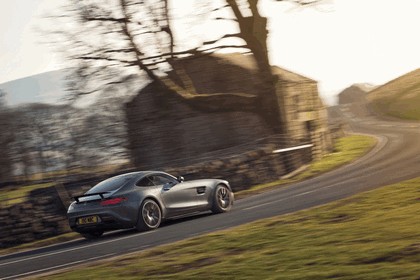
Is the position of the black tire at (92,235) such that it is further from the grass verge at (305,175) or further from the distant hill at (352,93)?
the distant hill at (352,93)

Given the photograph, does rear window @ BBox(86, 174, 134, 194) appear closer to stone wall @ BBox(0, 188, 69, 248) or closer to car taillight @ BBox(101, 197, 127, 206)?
car taillight @ BBox(101, 197, 127, 206)

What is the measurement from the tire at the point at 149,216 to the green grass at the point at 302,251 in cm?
312

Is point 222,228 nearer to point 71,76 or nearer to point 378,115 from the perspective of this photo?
point 71,76

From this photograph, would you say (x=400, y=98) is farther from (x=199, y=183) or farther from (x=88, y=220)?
(x=88, y=220)

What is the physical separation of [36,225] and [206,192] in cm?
620

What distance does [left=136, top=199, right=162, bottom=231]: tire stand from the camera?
679 inches

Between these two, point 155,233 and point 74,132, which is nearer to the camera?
point 155,233

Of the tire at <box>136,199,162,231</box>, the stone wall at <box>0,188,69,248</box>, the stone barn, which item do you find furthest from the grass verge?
the tire at <box>136,199,162,231</box>

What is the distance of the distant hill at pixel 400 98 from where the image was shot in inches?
4423

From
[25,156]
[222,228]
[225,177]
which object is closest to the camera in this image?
[222,228]

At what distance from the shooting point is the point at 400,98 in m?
130

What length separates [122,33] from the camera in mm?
32375

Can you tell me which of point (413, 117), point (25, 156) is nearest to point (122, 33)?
point (25, 156)

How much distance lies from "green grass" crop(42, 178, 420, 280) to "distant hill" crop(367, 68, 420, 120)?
85434 millimetres
